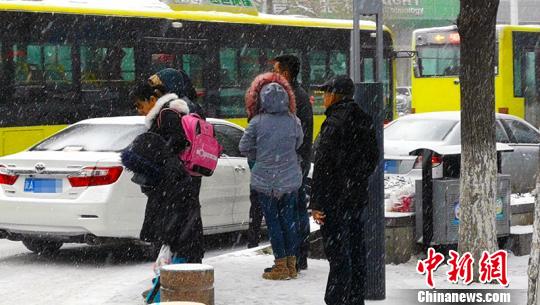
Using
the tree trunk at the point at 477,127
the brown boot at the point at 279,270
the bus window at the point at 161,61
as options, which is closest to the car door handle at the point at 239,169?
the brown boot at the point at 279,270

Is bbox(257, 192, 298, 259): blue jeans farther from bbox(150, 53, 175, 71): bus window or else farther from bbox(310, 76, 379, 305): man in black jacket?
bbox(150, 53, 175, 71): bus window

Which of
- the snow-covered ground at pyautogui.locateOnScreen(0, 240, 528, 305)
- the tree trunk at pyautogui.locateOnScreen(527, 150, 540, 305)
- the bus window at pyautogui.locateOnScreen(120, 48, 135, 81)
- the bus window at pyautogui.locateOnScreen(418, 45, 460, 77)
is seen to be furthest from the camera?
the bus window at pyautogui.locateOnScreen(418, 45, 460, 77)

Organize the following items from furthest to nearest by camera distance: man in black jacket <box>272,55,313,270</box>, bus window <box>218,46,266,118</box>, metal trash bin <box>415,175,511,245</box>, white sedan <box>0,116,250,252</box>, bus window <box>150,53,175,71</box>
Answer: bus window <box>218,46,266,118</box>, bus window <box>150,53,175,71</box>, white sedan <box>0,116,250,252</box>, metal trash bin <box>415,175,511,245</box>, man in black jacket <box>272,55,313,270</box>

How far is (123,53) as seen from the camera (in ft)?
60.2

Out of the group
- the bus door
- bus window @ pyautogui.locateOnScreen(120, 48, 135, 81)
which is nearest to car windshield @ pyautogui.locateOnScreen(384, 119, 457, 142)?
bus window @ pyautogui.locateOnScreen(120, 48, 135, 81)

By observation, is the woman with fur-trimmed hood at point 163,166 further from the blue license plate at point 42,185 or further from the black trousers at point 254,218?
the blue license plate at point 42,185

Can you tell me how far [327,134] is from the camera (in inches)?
296

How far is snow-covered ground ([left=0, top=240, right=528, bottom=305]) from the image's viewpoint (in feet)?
28.3

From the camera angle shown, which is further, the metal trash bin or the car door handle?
the car door handle

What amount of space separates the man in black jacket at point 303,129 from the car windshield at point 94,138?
2.09 m

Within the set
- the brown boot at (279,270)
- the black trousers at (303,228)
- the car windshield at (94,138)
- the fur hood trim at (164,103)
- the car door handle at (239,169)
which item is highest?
the fur hood trim at (164,103)

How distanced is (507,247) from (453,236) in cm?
96

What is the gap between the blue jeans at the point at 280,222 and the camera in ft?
30.2

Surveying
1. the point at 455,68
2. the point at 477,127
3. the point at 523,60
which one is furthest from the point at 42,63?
the point at 523,60
